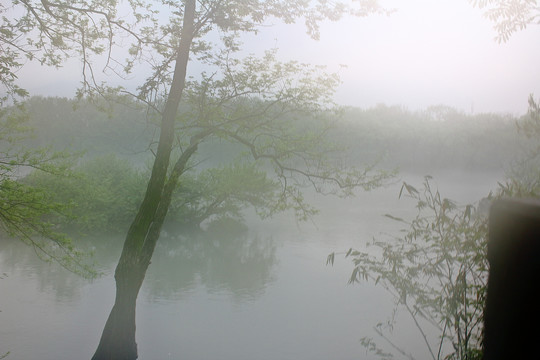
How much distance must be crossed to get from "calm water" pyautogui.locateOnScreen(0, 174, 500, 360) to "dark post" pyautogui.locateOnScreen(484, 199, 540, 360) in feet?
19.3

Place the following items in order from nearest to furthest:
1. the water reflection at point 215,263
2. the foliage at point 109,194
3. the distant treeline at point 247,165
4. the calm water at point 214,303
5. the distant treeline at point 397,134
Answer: the calm water at point 214,303 < the water reflection at point 215,263 < the foliage at point 109,194 < the distant treeline at point 247,165 < the distant treeline at point 397,134

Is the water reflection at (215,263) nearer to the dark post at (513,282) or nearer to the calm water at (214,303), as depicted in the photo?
the calm water at (214,303)

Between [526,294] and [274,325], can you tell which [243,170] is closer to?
[274,325]

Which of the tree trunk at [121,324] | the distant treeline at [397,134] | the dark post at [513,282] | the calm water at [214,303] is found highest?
the distant treeline at [397,134]

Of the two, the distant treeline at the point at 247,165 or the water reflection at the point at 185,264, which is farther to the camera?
the distant treeline at the point at 247,165

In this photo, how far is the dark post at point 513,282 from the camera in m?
0.39

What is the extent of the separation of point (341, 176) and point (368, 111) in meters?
9.92

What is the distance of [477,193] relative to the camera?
1692cm

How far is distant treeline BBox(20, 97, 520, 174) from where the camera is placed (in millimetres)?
13594

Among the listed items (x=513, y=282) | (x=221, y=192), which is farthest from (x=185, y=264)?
(x=513, y=282)

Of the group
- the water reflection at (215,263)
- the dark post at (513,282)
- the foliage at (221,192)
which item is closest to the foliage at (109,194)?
the foliage at (221,192)

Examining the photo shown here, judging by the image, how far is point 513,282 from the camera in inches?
16.1

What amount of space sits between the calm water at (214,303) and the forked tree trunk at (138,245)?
1133 millimetres

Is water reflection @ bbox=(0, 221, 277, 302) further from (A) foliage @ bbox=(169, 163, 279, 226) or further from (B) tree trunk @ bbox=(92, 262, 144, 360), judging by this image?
(B) tree trunk @ bbox=(92, 262, 144, 360)
